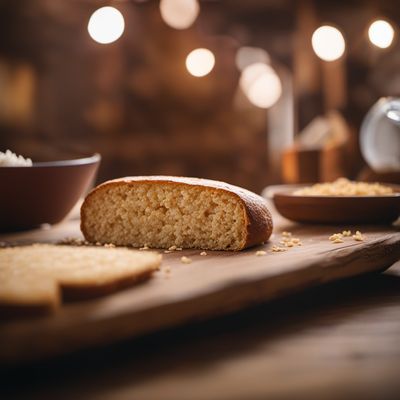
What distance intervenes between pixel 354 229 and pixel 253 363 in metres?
1.22

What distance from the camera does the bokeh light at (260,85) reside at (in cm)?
698

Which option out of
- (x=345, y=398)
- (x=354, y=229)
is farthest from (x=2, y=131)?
(x=345, y=398)

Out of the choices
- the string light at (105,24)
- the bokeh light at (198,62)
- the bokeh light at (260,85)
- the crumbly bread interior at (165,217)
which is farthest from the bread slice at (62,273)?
the bokeh light at (260,85)

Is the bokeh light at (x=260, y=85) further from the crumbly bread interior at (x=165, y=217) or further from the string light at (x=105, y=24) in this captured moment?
the crumbly bread interior at (x=165, y=217)

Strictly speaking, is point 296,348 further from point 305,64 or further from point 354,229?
point 305,64

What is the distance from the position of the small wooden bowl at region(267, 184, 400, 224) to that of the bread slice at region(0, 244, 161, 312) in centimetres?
100

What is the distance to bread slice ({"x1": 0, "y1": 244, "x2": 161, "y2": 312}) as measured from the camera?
1.13 meters

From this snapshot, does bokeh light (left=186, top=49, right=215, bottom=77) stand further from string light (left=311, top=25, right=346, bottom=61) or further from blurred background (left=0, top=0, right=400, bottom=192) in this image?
string light (left=311, top=25, right=346, bottom=61)

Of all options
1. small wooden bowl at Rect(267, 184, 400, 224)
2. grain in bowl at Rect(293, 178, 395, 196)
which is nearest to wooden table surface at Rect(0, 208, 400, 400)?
small wooden bowl at Rect(267, 184, 400, 224)

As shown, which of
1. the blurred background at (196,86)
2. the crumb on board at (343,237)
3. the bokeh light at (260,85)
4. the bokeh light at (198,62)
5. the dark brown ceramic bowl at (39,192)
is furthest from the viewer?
the bokeh light at (260,85)

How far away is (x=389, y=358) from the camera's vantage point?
48.6 inches

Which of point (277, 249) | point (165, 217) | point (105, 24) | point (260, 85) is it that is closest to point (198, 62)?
point (105, 24)

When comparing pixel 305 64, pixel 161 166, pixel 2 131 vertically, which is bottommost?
pixel 161 166

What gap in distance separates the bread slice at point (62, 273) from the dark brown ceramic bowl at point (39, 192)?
623mm
